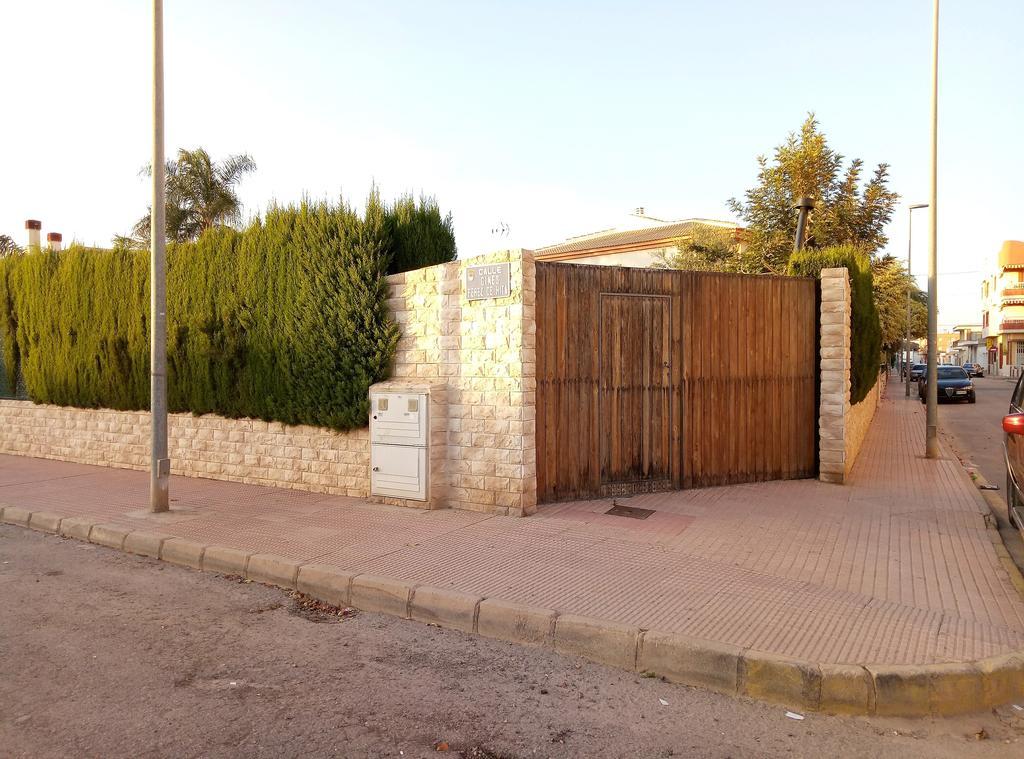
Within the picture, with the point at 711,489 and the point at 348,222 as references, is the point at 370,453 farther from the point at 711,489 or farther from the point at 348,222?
the point at 711,489

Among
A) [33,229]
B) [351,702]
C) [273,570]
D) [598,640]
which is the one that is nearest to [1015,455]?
[598,640]

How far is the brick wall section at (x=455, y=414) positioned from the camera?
306 inches

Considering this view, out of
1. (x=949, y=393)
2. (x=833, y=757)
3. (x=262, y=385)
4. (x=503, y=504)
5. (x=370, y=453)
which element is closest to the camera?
(x=833, y=757)

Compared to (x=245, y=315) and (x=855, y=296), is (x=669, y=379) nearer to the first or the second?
(x=855, y=296)

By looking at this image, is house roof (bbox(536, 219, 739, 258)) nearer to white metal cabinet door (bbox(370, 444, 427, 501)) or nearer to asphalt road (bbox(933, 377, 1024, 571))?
asphalt road (bbox(933, 377, 1024, 571))

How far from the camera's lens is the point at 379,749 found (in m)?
3.35

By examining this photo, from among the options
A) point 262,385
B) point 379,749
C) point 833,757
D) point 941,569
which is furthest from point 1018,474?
point 262,385

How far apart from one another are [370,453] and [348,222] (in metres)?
2.94

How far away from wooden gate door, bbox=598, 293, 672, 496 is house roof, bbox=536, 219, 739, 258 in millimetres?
30163

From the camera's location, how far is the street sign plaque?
7.80 metres

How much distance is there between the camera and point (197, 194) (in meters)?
31.8

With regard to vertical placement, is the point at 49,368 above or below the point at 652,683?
above

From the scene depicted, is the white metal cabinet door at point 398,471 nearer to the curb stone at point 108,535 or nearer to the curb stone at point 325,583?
the curb stone at point 325,583

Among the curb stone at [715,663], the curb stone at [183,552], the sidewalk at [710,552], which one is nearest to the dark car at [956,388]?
the sidewalk at [710,552]
